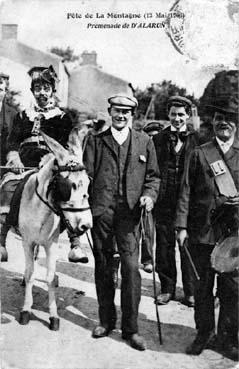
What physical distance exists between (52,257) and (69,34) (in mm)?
2218

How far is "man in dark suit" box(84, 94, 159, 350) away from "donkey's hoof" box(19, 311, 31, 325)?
0.70m

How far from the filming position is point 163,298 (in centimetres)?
476

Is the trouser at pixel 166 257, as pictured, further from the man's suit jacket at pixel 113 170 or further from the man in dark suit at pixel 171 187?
the man's suit jacket at pixel 113 170

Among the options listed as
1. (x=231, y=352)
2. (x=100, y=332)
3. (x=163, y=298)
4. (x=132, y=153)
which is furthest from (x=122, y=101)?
(x=231, y=352)

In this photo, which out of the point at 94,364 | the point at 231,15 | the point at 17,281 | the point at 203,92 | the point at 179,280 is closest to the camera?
the point at 94,364

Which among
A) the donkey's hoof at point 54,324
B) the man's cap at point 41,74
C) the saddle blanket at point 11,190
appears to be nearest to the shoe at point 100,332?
the donkey's hoof at point 54,324

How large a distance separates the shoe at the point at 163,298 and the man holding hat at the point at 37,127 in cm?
92

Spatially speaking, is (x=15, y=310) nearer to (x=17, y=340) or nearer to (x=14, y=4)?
(x=17, y=340)

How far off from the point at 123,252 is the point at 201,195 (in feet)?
2.74

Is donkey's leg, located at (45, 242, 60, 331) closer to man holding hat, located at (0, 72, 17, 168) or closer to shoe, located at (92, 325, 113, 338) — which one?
shoe, located at (92, 325, 113, 338)

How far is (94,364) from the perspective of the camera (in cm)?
370

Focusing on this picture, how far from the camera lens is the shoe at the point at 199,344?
375cm

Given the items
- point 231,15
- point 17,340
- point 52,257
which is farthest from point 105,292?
point 231,15

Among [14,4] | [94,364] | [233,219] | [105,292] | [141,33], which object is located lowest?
[94,364]
